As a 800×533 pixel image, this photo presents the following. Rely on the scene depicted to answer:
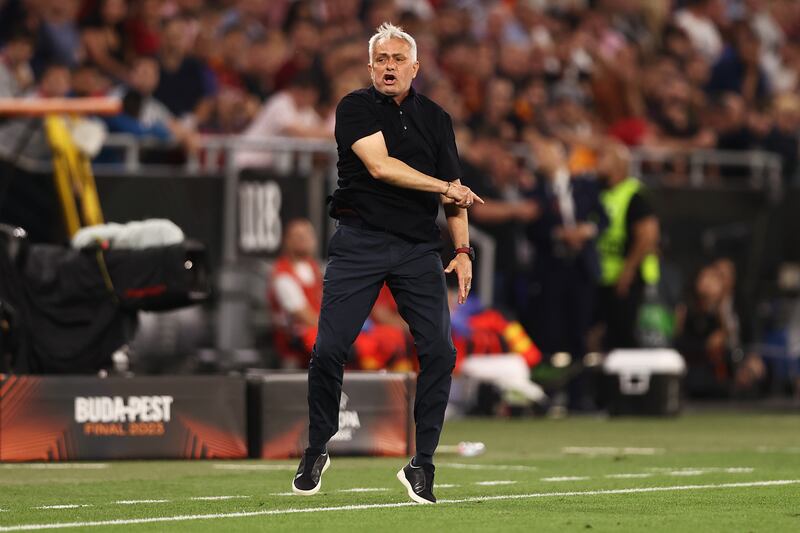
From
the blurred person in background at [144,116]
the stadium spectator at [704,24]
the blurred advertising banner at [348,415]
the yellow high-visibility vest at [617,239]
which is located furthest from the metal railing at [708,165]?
the blurred advertising banner at [348,415]

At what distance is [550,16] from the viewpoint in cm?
2209

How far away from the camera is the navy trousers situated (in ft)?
27.3

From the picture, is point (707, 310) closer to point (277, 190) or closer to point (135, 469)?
point (277, 190)

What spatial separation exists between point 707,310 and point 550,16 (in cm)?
478

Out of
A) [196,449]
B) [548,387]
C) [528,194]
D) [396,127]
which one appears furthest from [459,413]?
[396,127]

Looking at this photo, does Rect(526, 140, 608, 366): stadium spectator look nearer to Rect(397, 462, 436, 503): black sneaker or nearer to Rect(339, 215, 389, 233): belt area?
Rect(339, 215, 389, 233): belt area

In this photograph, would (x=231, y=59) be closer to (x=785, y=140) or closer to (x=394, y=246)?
(x=785, y=140)

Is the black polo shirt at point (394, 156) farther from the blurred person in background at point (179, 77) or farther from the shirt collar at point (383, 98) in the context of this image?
the blurred person in background at point (179, 77)

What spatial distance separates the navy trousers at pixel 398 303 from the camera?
27.3ft

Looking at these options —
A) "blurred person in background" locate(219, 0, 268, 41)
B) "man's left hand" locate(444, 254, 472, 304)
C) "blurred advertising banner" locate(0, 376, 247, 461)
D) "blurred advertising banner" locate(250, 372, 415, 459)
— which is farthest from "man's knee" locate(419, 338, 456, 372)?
"blurred person in background" locate(219, 0, 268, 41)

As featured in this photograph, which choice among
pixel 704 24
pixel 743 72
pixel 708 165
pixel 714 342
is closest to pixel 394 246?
pixel 714 342

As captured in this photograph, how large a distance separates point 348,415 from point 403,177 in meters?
3.75

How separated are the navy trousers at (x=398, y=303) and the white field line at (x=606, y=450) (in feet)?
12.7

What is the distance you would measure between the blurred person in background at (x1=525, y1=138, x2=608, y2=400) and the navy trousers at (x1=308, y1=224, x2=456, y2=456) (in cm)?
943
